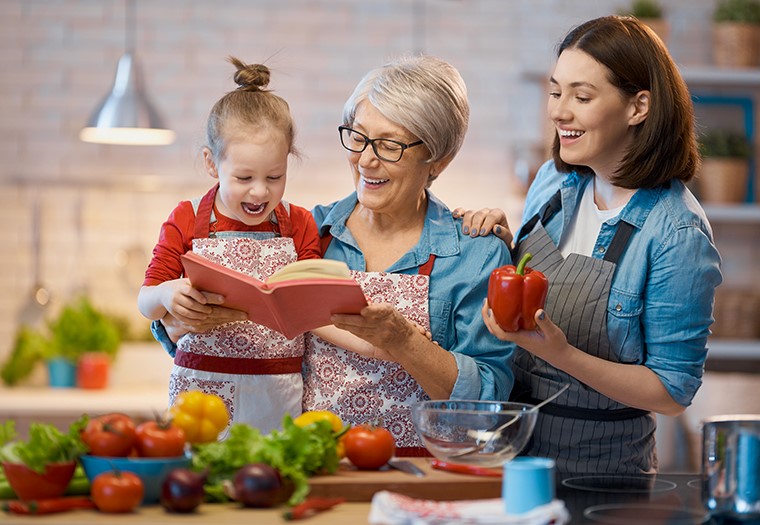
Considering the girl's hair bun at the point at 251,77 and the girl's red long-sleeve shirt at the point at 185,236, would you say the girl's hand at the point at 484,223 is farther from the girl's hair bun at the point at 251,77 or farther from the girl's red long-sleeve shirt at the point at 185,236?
the girl's hair bun at the point at 251,77

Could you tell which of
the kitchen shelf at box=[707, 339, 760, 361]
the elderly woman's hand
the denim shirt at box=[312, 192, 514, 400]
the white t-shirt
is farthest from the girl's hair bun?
the kitchen shelf at box=[707, 339, 760, 361]

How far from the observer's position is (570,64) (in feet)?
8.34

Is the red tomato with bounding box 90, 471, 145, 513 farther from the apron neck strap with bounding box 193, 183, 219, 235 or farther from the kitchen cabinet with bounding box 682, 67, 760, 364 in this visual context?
the kitchen cabinet with bounding box 682, 67, 760, 364

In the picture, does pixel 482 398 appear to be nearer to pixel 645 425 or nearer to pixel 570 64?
pixel 645 425

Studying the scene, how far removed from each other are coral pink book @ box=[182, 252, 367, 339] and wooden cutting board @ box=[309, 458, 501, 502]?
0.39 m

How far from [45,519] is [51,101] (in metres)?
4.16

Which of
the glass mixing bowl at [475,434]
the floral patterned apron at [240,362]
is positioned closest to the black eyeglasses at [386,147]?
the floral patterned apron at [240,362]

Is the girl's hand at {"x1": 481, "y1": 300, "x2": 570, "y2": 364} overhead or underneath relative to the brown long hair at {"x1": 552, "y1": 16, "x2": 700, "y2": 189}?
underneath

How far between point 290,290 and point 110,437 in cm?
49

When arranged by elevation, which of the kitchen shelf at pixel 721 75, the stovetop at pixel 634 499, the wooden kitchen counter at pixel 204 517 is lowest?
the stovetop at pixel 634 499

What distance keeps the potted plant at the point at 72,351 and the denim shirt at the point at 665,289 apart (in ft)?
10.7

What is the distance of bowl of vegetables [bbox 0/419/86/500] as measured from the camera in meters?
1.81

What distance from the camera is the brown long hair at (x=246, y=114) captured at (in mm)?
2479

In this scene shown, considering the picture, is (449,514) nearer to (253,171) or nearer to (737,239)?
(253,171)
